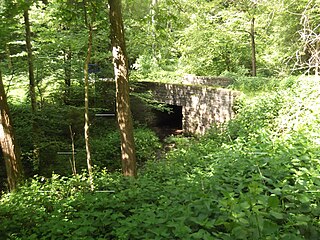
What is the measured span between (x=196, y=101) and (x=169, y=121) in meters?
3.54

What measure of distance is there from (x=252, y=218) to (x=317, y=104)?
16.4ft

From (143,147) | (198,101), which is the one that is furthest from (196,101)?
(143,147)

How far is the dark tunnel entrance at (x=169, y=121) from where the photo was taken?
15085 mm

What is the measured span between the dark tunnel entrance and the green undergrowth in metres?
7.69

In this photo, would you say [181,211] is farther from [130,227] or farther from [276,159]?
[276,159]

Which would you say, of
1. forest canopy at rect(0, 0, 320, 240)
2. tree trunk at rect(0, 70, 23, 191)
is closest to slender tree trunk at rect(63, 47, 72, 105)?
forest canopy at rect(0, 0, 320, 240)

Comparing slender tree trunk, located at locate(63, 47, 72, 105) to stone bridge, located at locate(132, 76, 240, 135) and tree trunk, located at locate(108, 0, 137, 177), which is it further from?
tree trunk, located at locate(108, 0, 137, 177)

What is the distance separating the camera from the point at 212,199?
288 centimetres

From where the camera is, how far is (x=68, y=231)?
3328 mm

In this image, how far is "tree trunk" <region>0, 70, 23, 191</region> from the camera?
22.1 ft

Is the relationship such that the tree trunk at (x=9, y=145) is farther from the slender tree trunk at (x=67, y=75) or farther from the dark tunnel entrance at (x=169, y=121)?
the dark tunnel entrance at (x=169, y=121)

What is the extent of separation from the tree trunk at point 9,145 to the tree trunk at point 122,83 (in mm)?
2767

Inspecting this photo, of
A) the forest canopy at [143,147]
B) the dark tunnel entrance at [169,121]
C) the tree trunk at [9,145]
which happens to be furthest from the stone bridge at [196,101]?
the tree trunk at [9,145]

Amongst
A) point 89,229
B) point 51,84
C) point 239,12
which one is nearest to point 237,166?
point 89,229
